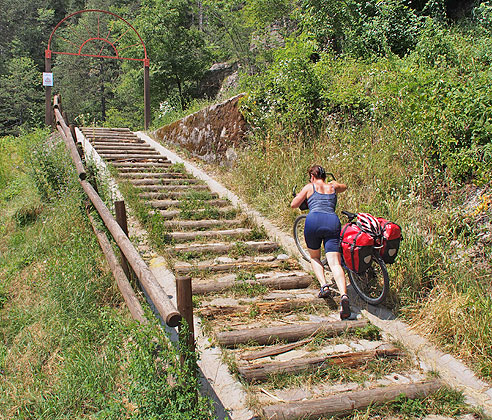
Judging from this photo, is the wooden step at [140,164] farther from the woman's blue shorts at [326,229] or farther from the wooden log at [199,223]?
the woman's blue shorts at [326,229]

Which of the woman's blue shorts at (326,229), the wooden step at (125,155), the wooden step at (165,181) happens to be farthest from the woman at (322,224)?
the wooden step at (125,155)

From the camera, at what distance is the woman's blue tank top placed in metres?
4.48

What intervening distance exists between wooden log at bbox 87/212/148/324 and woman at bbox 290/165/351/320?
6.40ft

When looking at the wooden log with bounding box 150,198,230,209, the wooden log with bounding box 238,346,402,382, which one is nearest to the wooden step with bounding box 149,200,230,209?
the wooden log with bounding box 150,198,230,209

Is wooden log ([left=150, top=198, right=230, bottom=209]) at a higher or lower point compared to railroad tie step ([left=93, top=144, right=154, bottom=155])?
lower

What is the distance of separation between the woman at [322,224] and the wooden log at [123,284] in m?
1.95

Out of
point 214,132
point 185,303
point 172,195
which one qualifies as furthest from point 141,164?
point 185,303

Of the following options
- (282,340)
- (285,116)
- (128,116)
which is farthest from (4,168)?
(128,116)

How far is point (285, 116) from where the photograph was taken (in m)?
8.36

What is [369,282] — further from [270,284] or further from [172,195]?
[172,195]

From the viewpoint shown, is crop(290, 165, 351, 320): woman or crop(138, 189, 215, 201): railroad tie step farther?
crop(138, 189, 215, 201): railroad tie step

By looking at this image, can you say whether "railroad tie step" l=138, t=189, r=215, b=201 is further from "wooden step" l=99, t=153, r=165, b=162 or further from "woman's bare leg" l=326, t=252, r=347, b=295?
"woman's bare leg" l=326, t=252, r=347, b=295

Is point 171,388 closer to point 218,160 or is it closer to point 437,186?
point 437,186

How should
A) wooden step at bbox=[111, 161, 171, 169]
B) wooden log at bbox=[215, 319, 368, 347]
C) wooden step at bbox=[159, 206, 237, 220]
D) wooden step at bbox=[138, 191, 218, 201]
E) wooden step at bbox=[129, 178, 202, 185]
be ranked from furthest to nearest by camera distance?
1. wooden step at bbox=[111, 161, 171, 169]
2. wooden step at bbox=[129, 178, 202, 185]
3. wooden step at bbox=[138, 191, 218, 201]
4. wooden step at bbox=[159, 206, 237, 220]
5. wooden log at bbox=[215, 319, 368, 347]
